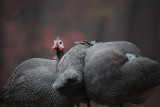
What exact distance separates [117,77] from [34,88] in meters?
0.53

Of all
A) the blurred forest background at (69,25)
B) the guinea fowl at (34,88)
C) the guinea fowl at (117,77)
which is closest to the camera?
the guinea fowl at (117,77)

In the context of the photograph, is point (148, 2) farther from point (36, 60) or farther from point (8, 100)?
point (8, 100)

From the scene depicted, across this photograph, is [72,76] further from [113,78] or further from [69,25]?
[69,25]

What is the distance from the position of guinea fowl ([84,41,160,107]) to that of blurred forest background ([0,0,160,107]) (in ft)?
3.71

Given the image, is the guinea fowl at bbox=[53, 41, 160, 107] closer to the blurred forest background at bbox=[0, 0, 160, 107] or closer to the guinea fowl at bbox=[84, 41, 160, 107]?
the guinea fowl at bbox=[84, 41, 160, 107]

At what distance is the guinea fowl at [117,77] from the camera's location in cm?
113

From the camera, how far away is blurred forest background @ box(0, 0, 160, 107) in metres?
2.25

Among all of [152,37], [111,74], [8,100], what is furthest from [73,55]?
[152,37]

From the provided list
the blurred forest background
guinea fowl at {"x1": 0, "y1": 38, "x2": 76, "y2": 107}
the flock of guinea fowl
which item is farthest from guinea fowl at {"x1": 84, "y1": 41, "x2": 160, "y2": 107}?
the blurred forest background

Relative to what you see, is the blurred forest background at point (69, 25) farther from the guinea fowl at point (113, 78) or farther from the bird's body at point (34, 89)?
the guinea fowl at point (113, 78)

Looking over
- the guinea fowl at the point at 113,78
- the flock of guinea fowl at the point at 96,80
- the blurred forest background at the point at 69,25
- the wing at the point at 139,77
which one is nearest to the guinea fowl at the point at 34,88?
the flock of guinea fowl at the point at 96,80

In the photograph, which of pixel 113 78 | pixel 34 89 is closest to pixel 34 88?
pixel 34 89

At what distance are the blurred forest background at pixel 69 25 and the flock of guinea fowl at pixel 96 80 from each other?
959mm

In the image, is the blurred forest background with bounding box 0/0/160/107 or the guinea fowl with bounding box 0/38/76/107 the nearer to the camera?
the guinea fowl with bounding box 0/38/76/107
